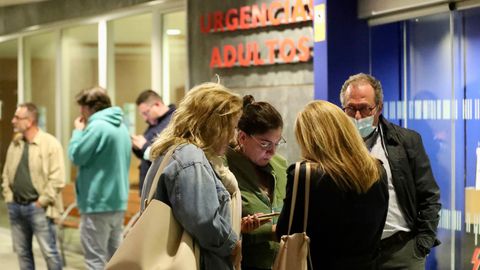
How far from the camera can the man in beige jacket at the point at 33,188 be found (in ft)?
21.9

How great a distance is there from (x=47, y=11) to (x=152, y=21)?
236 cm

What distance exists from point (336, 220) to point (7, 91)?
10.3 meters

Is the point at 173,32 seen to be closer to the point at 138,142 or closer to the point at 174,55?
the point at 174,55

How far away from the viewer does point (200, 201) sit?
2.87 metres

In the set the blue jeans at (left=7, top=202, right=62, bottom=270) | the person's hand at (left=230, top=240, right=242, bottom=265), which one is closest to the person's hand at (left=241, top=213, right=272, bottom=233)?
the person's hand at (left=230, top=240, right=242, bottom=265)

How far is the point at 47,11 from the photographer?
1054 centimetres

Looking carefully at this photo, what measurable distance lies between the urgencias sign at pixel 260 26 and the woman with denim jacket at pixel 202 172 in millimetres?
3335

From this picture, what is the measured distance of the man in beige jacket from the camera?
6.68m

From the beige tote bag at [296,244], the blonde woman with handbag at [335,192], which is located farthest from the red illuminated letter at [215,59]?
the beige tote bag at [296,244]

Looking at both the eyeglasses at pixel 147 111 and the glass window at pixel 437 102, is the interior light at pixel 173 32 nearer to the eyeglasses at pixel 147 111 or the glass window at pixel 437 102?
the eyeglasses at pixel 147 111

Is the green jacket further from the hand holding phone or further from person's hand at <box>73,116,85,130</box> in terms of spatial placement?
person's hand at <box>73,116,85,130</box>

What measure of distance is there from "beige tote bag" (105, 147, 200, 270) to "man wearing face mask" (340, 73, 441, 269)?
41.5 inches

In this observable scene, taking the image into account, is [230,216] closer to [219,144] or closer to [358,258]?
[219,144]

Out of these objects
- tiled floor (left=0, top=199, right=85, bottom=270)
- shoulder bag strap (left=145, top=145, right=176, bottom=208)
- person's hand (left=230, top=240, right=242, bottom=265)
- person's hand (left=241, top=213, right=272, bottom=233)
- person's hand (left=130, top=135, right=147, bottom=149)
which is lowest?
tiled floor (left=0, top=199, right=85, bottom=270)
